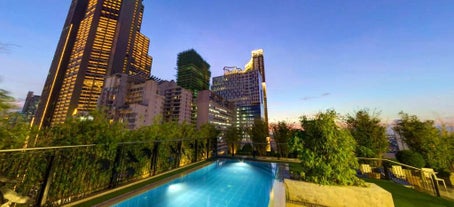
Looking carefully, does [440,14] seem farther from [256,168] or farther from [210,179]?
[210,179]

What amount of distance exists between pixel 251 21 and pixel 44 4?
351 feet

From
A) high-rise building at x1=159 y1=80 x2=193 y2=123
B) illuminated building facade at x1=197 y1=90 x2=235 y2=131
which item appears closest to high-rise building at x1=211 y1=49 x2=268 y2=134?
illuminated building facade at x1=197 y1=90 x2=235 y2=131

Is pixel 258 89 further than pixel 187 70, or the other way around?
pixel 187 70

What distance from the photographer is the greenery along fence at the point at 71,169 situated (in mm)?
3053

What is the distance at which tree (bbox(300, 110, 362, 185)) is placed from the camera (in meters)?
3.23

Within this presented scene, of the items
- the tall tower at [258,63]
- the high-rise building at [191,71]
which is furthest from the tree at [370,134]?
the tall tower at [258,63]

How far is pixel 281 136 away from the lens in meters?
11.4

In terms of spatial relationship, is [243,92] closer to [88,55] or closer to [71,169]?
[88,55]

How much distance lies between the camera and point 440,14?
834cm

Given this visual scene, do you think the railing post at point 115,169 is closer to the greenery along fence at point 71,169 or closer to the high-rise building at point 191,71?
the greenery along fence at point 71,169

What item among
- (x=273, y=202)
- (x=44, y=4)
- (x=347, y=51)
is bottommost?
(x=273, y=202)

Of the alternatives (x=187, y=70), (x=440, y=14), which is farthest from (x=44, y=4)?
(x=440, y=14)

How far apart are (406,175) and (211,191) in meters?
7.05

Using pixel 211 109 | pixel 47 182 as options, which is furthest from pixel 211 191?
pixel 211 109
